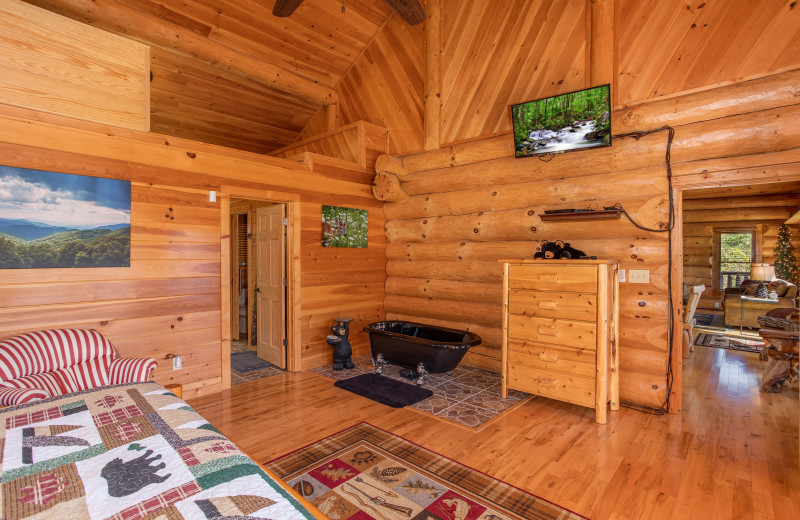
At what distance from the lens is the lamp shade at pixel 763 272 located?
856 cm

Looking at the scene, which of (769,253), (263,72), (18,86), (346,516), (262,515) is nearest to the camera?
(262,515)

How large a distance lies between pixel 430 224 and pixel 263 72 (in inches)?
123

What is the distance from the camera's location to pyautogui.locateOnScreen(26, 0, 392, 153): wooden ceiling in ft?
14.6

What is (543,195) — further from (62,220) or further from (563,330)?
(62,220)

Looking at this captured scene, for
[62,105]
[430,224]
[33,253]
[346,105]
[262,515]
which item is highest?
[346,105]

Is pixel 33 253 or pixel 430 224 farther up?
pixel 430 224

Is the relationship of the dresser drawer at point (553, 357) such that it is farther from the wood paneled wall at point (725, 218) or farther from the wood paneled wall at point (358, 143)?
the wood paneled wall at point (725, 218)

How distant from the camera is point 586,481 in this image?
8.61ft

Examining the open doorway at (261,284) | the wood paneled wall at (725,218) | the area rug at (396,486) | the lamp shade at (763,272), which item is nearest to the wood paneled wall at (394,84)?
the open doorway at (261,284)

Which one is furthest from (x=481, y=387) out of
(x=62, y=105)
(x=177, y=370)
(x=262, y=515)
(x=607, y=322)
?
(x=62, y=105)

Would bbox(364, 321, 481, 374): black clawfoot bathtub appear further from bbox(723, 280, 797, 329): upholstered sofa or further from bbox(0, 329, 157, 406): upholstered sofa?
bbox(723, 280, 797, 329): upholstered sofa

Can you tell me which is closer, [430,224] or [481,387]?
[481,387]

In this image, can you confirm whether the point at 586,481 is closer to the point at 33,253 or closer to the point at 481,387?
the point at 481,387

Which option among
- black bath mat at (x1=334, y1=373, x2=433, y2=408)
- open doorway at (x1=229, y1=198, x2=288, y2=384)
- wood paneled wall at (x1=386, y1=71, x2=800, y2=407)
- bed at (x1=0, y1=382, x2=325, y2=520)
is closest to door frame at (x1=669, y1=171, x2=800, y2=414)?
wood paneled wall at (x1=386, y1=71, x2=800, y2=407)
